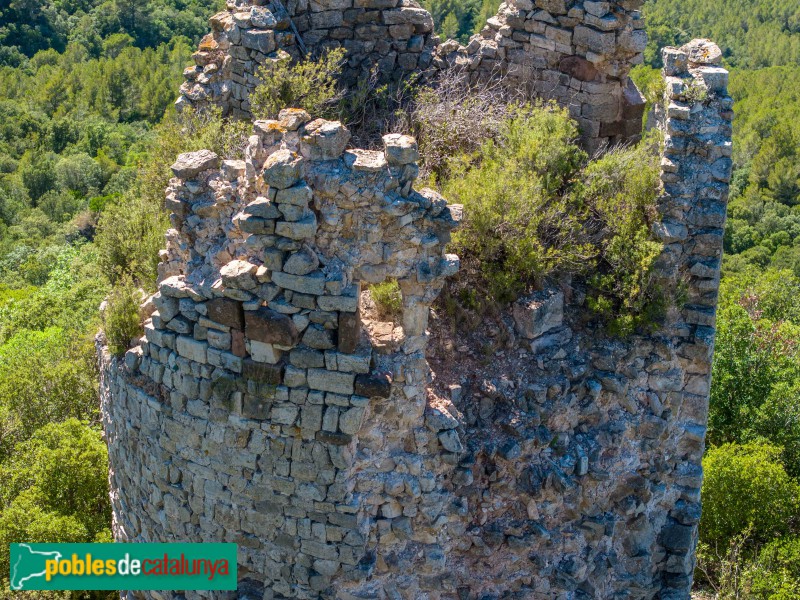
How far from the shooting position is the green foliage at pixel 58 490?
10430 millimetres

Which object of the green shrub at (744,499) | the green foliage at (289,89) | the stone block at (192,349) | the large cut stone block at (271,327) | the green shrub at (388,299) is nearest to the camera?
the large cut stone block at (271,327)

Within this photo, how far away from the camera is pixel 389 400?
272 inches

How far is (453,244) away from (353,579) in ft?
9.01

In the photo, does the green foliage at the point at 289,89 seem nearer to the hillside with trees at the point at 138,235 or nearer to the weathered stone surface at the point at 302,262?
the hillside with trees at the point at 138,235

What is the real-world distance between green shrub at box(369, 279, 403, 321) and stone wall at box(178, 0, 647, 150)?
3.06m

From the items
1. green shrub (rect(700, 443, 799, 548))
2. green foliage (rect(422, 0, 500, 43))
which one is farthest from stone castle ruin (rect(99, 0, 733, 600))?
green foliage (rect(422, 0, 500, 43))

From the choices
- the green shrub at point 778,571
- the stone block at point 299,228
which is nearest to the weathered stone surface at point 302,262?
the stone block at point 299,228

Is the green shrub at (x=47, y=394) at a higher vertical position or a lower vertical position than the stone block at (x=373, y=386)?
lower

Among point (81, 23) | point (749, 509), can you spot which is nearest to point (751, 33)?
point (81, 23)

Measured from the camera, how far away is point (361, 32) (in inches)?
398

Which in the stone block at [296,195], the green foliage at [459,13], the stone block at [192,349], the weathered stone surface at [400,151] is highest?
the weathered stone surface at [400,151]

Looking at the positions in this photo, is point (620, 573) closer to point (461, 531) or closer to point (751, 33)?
point (461, 531)

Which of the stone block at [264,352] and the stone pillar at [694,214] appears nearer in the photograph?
the stone block at [264,352]

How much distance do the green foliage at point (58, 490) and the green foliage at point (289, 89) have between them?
5.03 metres
